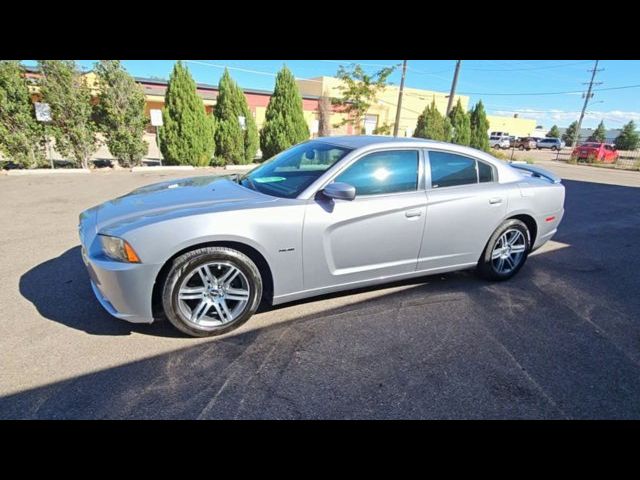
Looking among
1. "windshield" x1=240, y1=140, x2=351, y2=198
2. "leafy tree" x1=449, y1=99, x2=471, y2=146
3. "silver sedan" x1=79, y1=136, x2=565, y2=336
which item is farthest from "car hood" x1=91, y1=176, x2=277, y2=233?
"leafy tree" x1=449, y1=99, x2=471, y2=146

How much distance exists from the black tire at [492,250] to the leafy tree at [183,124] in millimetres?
11903

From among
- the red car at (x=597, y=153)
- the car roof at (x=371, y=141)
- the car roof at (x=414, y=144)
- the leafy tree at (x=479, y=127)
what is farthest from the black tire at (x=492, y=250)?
the red car at (x=597, y=153)

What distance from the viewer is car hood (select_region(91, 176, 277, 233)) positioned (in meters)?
2.52

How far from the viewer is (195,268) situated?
2516mm

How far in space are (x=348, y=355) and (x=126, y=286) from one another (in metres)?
1.66

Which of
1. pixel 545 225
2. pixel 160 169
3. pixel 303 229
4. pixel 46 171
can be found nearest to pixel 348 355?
pixel 303 229

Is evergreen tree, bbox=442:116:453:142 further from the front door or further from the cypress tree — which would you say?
the front door

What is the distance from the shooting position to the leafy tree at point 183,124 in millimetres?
12344

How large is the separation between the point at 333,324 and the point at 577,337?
206 centimetres

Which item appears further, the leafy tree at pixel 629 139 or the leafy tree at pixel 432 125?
the leafy tree at pixel 629 139

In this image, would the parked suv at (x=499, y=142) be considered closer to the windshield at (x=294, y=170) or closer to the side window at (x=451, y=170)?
the side window at (x=451, y=170)

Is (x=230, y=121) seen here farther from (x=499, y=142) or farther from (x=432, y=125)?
(x=499, y=142)

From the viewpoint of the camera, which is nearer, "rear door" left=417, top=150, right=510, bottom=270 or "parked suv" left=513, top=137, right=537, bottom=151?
"rear door" left=417, top=150, right=510, bottom=270

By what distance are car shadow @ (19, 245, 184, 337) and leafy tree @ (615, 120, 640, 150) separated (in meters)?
48.6
